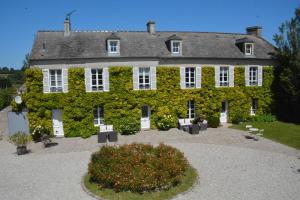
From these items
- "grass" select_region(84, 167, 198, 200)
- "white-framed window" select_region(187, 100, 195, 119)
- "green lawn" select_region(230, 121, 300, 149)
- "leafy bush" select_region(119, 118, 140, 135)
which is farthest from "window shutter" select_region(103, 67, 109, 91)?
"green lawn" select_region(230, 121, 300, 149)

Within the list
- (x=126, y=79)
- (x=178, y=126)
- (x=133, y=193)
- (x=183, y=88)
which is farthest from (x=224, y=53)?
(x=133, y=193)

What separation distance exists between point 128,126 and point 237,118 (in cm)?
1088

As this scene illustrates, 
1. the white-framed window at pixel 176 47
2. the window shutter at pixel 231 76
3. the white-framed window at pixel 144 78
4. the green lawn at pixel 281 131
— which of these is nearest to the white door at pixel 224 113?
the green lawn at pixel 281 131

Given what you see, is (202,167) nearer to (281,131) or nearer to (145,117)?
(145,117)

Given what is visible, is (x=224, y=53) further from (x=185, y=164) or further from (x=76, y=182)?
(x=76, y=182)

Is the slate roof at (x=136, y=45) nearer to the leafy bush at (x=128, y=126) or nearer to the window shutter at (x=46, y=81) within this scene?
the window shutter at (x=46, y=81)

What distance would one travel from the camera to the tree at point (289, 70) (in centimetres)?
2573

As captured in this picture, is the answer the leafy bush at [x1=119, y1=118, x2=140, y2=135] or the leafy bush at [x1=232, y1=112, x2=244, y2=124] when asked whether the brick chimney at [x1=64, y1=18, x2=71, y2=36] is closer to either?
the leafy bush at [x1=119, y1=118, x2=140, y2=135]

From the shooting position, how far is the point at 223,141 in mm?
20406

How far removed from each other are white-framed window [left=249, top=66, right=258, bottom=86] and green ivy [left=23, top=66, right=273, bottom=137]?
1137 mm

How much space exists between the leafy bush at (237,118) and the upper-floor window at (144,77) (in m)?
9.18

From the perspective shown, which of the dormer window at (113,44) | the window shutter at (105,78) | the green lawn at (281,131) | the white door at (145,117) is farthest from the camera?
the white door at (145,117)

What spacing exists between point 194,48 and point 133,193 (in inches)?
710

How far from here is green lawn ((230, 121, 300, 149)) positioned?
20.2 m
